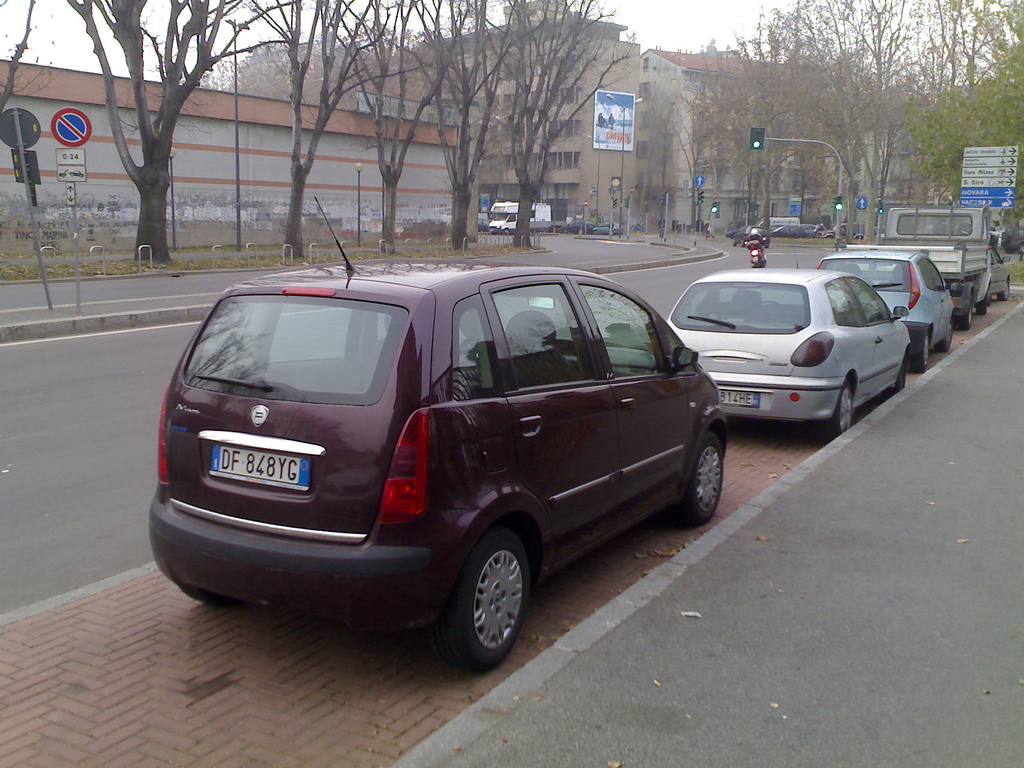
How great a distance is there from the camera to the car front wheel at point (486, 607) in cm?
388

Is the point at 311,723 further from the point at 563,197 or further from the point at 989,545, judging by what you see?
the point at 563,197

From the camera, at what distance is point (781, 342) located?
845cm

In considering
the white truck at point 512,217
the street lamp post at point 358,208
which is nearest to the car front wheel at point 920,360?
the street lamp post at point 358,208

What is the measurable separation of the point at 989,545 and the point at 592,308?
2.88 m

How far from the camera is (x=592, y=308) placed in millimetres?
5035

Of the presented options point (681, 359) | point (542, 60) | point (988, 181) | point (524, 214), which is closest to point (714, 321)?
point (681, 359)

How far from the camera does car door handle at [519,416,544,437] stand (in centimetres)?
418

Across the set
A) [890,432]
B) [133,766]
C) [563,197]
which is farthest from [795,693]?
[563,197]

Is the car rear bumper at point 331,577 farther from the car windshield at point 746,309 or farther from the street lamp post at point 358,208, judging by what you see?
the street lamp post at point 358,208

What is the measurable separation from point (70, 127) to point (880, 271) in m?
13.1

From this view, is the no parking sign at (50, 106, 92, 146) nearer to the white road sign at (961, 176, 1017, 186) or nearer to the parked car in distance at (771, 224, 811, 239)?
the white road sign at (961, 176, 1017, 186)

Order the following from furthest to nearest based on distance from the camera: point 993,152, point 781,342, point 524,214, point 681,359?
point 524,214 → point 993,152 → point 781,342 → point 681,359

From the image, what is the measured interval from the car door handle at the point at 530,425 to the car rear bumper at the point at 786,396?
4481 mm

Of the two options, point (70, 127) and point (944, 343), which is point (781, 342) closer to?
point (944, 343)
